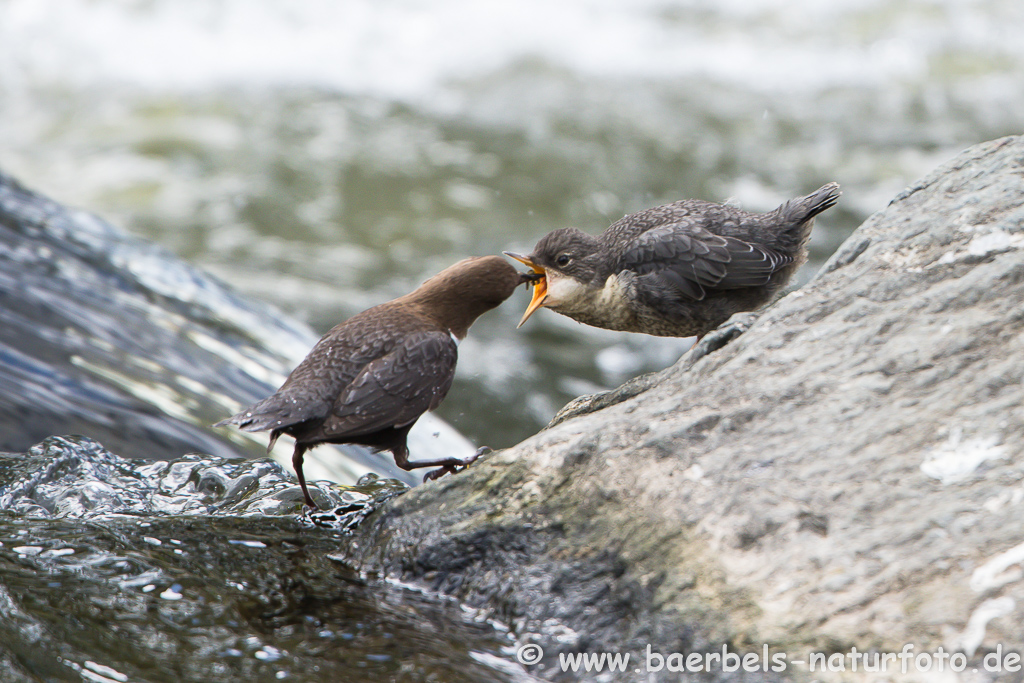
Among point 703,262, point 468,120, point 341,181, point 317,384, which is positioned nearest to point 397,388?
point 317,384

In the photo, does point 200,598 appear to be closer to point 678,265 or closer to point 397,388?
point 397,388

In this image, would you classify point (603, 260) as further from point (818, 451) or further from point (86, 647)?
point (86, 647)

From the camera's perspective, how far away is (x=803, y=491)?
2168mm

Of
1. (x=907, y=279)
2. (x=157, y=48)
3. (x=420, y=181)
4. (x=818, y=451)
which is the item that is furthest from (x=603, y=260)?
(x=157, y=48)

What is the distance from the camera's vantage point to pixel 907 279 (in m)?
2.59

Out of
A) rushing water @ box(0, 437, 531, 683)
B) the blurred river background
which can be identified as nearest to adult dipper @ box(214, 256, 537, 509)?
rushing water @ box(0, 437, 531, 683)

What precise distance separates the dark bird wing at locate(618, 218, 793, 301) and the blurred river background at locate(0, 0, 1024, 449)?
3668 mm

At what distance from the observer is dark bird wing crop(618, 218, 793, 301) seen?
129 inches

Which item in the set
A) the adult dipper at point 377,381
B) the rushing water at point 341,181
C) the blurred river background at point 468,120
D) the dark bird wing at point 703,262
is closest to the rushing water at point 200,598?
the rushing water at point 341,181

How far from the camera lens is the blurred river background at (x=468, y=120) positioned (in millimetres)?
8844

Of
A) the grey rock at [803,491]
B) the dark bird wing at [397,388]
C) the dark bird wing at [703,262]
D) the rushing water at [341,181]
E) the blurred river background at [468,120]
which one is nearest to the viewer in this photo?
the grey rock at [803,491]

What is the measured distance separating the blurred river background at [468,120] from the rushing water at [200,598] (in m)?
4.17

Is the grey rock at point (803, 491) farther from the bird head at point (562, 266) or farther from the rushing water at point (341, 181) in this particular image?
the bird head at point (562, 266)

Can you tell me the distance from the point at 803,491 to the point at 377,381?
1.31 metres
